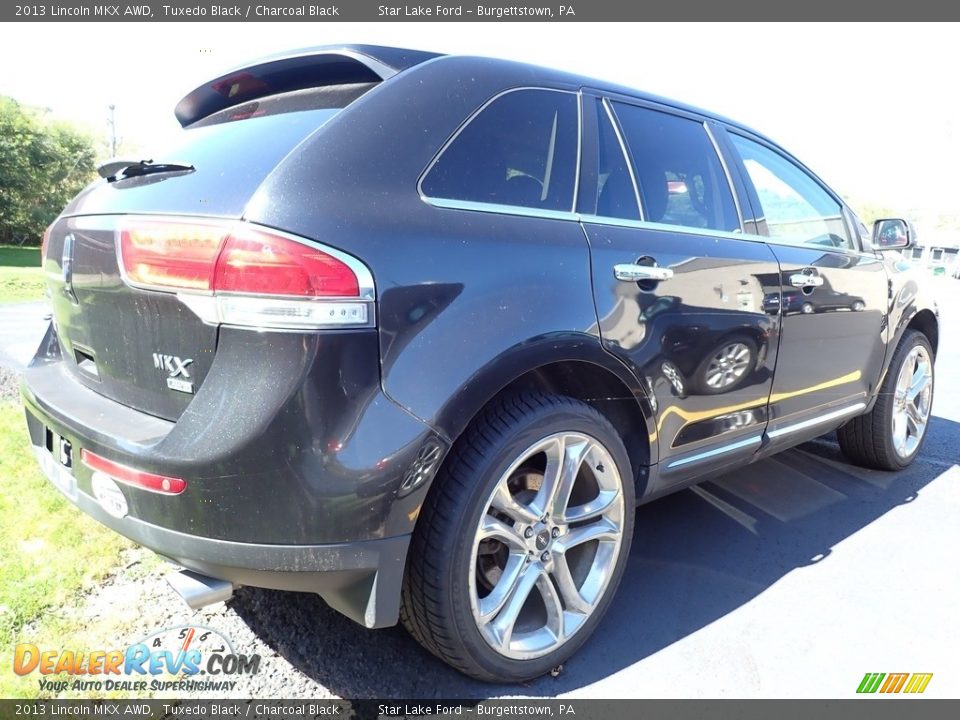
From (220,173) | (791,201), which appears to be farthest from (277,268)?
(791,201)

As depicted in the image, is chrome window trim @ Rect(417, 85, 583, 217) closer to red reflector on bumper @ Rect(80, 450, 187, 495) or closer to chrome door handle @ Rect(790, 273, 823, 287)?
red reflector on bumper @ Rect(80, 450, 187, 495)

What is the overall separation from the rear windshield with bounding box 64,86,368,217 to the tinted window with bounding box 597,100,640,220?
36.1 inches

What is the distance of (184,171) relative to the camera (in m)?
1.90

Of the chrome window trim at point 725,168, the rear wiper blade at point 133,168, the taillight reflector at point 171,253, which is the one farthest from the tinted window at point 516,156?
the chrome window trim at point 725,168

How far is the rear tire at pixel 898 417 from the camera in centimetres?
390

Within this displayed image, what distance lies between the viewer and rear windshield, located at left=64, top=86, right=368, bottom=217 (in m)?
1.68

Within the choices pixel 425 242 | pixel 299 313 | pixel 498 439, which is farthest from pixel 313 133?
pixel 498 439

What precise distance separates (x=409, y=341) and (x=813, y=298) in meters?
2.23

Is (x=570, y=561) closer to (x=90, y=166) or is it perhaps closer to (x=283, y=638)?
(x=283, y=638)

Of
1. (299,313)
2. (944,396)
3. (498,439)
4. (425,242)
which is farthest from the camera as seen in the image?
(944,396)

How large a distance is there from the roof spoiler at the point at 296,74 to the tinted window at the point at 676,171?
0.91 m

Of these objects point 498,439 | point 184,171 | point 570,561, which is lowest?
point 570,561

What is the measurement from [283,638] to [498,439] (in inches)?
41.7

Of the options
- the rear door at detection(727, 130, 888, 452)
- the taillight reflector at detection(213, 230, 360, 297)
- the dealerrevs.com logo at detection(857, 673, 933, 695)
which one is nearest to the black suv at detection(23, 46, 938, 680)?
the taillight reflector at detection(213, 230, 360, 297)
